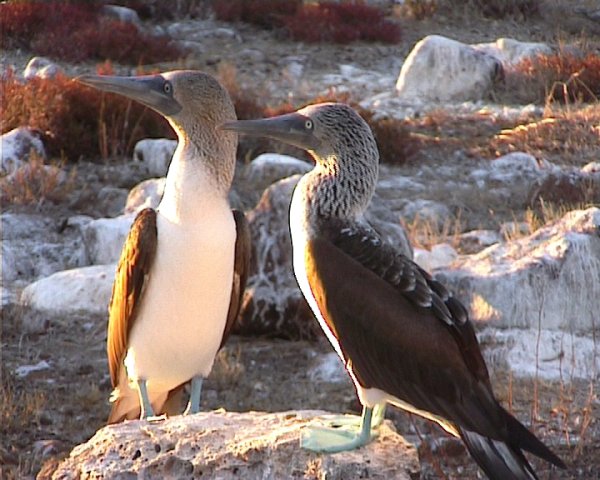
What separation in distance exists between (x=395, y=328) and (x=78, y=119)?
27.8 ft

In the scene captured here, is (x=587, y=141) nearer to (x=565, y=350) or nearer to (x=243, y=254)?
(x=565, y=350)

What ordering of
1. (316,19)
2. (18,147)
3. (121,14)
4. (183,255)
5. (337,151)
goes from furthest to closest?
(121,14) < (316,19) < (18,147) < (183,255) < (337,151)

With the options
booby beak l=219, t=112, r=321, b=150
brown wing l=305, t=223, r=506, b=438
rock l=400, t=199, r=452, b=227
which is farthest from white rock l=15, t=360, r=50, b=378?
brown wing l=305, t=223, r=506, b=438

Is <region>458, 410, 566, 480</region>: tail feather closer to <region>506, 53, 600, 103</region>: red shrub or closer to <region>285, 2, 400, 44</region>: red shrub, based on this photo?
<region>506, 53, 600, 103</region>: red shrub

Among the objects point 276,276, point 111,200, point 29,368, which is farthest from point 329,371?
point 111,200

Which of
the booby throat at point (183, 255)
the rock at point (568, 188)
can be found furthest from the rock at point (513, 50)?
the booby throat at point (183, 255)

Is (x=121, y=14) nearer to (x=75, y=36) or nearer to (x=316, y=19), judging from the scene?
(x=75, y=36)

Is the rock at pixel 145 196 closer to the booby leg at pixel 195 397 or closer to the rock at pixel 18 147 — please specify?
the rock at pixel 18 147

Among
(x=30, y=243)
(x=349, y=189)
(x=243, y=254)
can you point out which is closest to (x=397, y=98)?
(x=30, y=243)

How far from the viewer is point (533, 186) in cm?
1189

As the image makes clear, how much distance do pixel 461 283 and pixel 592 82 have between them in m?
7.72

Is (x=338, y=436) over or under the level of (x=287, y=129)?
under

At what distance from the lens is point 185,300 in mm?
5332

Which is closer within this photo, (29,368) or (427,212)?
(29,368)
